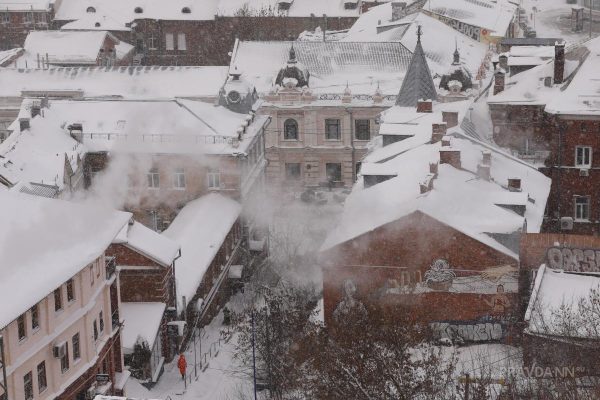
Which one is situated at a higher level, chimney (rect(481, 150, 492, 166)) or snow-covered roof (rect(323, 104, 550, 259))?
chimney (rect(481, 150, 492, 166))

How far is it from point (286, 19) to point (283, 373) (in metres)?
60.3

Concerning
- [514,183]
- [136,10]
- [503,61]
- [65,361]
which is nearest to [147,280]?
[65,361]

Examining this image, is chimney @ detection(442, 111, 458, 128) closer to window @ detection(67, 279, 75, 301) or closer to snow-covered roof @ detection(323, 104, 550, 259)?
snow-covered roof @ detection(323, 104, 550, 259)

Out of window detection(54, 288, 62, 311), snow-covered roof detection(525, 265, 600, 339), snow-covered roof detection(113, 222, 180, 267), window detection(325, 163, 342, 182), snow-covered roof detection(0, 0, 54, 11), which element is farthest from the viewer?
snow-covered roof detection(0, 0, 54, 11)

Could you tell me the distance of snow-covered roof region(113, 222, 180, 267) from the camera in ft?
163

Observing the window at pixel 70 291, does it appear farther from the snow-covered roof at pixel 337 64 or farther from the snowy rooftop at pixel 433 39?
the snowy rooftop at pixel 433 39

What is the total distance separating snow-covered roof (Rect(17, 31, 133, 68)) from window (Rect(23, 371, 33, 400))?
53.8 metres

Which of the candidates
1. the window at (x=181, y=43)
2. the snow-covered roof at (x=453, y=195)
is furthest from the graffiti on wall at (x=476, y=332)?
the window at (x=181, y=43)

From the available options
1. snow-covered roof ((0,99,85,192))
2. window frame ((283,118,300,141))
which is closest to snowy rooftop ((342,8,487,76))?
window frame ((283,118,300,141))

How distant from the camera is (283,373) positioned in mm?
44781

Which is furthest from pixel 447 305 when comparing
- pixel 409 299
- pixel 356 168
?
pixel 356 168

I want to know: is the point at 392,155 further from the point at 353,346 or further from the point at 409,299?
the point at 353,346

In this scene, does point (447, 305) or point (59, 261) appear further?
point (447, 305)

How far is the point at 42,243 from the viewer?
38.7 m
